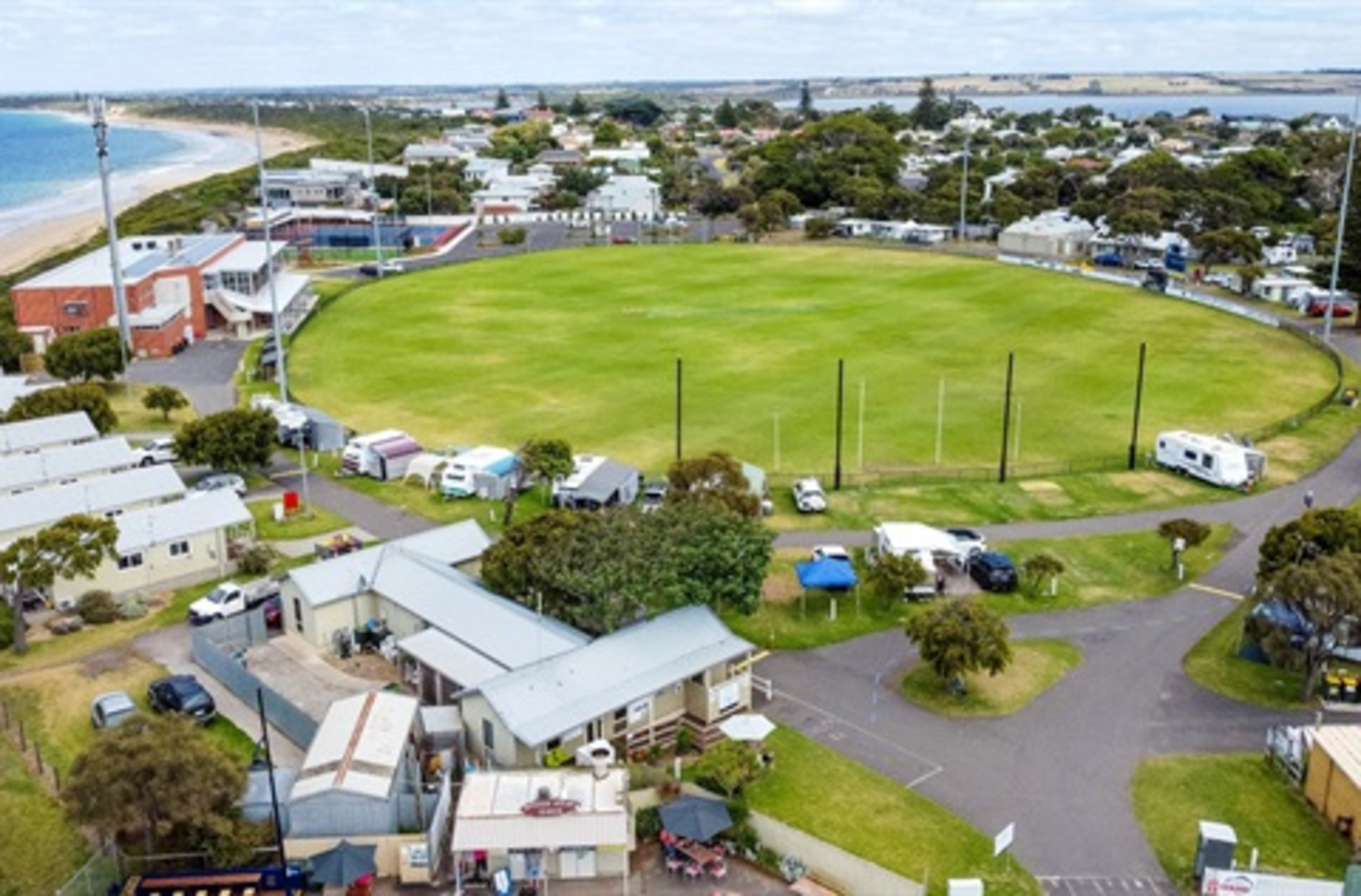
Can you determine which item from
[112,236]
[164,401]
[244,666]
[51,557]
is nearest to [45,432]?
[164,401]

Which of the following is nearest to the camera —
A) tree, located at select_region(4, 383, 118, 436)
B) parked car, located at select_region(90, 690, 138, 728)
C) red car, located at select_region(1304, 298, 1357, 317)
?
parked car, located at select_region(90, 690, 138, 728)

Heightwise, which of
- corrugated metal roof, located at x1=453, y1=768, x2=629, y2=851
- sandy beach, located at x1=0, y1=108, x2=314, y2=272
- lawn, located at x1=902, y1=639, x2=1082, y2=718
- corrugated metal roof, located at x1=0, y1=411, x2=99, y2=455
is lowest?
lawn, located at x1=902, y1=639, x2=1082, y2=718

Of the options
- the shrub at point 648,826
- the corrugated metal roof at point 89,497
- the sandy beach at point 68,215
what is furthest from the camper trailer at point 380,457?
the sandy beach at point 68,215

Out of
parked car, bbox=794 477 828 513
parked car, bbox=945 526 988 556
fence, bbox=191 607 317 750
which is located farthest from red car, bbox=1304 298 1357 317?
→ fence, bbox=191 607 317 750

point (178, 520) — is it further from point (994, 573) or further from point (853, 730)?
point (994, 573)

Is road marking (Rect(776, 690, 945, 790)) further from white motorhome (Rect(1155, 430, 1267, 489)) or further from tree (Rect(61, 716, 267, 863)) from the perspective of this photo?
white motorhome (Rect(1155, 430, 1267, 489))

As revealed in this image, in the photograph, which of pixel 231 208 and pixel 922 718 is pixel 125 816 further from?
pixel 231 208

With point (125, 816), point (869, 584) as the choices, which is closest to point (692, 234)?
point (869, 584)

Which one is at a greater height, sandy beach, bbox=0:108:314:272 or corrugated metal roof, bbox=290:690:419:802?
sandy beach, bbox=0:108:314:272
